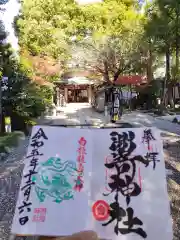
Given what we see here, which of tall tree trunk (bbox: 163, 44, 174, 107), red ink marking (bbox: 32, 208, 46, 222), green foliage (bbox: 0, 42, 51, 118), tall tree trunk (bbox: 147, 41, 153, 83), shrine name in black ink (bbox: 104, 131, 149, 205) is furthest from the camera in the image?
tall tree trunk (bbox: 147, 41, 153, 83)

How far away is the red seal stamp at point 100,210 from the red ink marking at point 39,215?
0.99ft

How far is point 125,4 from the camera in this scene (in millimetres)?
25656

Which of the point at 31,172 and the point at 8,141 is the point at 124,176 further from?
the point at 8,141

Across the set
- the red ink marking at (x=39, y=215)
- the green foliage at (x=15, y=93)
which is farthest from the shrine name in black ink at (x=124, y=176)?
the green foliage at (x=15, y=93)

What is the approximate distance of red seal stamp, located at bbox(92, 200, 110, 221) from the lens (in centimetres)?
182

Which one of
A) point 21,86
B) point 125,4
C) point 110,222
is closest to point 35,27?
point 125,4

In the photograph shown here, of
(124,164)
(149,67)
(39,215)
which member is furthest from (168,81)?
(39,215)

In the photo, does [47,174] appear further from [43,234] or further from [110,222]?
[110,222]

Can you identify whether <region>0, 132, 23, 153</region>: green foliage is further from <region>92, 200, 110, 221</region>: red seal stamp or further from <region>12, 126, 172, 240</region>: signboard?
<region>92, 200, 110, 221</region>: red seal stamp

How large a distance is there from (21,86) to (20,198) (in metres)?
8.86

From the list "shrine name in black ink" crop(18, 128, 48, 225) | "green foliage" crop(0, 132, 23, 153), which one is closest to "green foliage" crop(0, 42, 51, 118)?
"green foliage" crop(0, 132, 23, 153)

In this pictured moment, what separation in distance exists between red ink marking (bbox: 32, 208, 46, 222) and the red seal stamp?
0.30 meters

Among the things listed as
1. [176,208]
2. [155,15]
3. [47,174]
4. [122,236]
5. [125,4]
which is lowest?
[176,208]

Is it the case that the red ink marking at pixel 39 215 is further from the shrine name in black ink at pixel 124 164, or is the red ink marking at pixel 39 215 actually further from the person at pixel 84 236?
the shrine name in black ink at pixel 124 164
